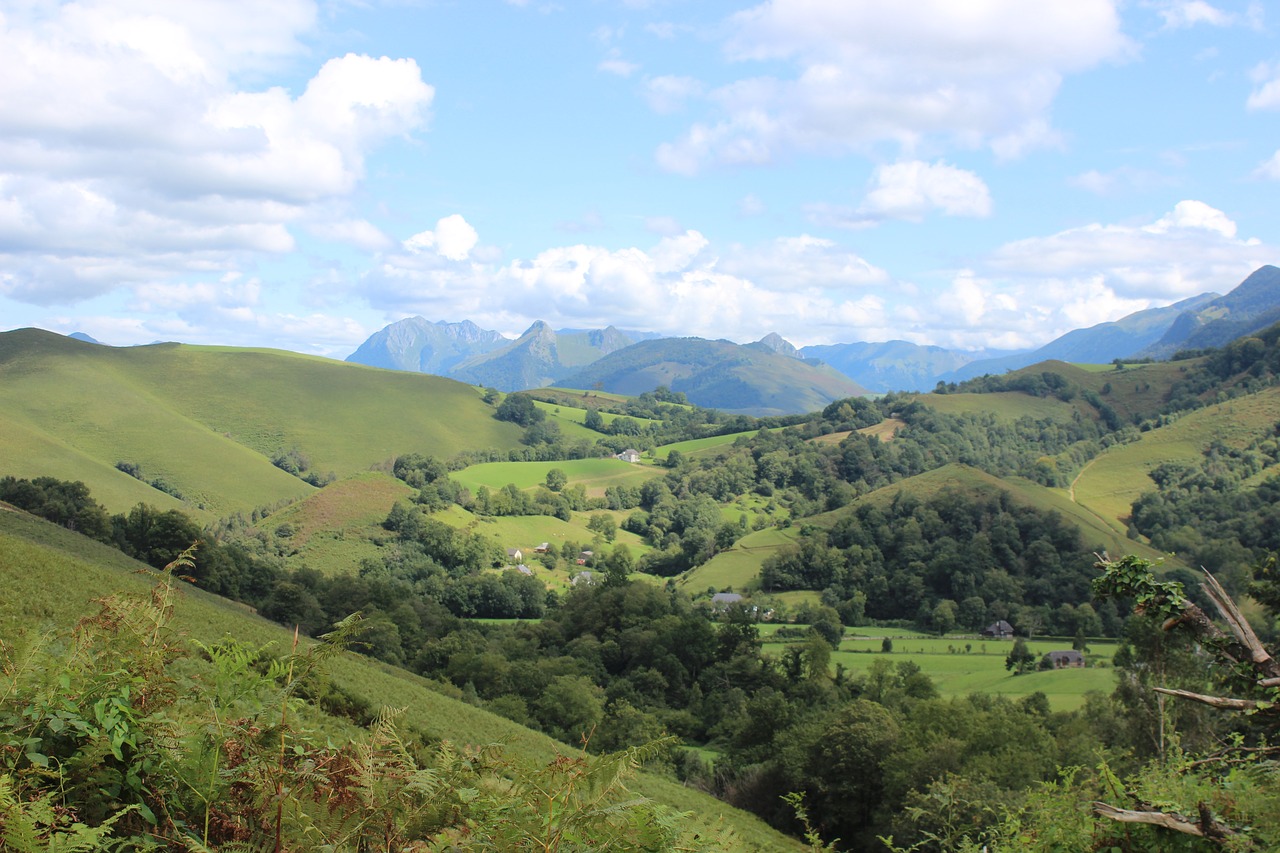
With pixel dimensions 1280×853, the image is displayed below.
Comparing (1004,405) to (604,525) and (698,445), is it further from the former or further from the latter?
(604,525)

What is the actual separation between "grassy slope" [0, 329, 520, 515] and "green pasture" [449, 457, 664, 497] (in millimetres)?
19709

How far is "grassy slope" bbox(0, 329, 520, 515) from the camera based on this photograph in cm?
11294

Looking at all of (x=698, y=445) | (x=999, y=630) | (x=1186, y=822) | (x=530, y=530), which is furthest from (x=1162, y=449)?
(x=1186, y=822)

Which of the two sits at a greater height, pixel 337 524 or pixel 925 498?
pixel 337 524

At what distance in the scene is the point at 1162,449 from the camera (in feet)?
390

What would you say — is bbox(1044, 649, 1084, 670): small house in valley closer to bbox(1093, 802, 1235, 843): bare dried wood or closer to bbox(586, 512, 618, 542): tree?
bbox(1093, 802, 1235, 843): bare dried wood

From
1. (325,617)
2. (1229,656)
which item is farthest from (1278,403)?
(1229,656)

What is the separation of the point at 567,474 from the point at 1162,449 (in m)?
96.6

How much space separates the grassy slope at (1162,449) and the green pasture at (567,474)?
74.5 meters

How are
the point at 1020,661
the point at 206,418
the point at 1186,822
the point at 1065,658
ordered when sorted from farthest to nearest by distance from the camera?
the point at 206,418 → the point at 1065,658 → the point at 1020,661 → the point at 1186,822

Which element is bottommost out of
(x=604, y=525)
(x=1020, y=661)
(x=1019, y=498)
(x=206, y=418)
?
(x=1020, y=661)

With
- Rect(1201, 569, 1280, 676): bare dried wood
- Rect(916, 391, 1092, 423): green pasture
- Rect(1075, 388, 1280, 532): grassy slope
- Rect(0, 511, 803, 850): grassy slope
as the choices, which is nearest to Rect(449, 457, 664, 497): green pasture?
Rect(916, 391, 1092, 423): green pasture

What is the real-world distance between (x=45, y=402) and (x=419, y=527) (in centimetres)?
7788

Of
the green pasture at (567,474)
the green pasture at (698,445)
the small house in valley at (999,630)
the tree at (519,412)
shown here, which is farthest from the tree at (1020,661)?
the tree at (519,412)
